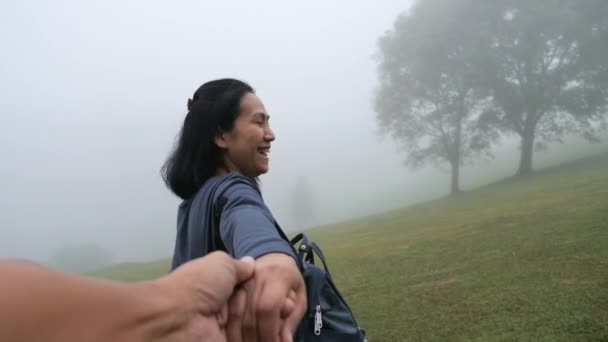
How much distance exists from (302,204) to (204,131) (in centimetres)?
6788

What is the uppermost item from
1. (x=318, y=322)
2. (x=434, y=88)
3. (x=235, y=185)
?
(x=434, y=88)

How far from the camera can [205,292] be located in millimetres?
820

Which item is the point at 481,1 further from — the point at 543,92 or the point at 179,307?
the point at 179,307

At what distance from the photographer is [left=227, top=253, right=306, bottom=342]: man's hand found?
0.92 m

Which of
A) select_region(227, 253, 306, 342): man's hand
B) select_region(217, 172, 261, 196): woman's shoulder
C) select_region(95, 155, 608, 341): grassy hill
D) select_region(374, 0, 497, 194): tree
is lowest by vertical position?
select_region(95, 155, 608, 341): grassy hill

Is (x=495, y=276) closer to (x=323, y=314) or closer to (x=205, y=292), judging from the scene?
(x=323, y=314)

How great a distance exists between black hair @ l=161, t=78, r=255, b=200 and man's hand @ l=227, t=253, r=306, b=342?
0.97 m

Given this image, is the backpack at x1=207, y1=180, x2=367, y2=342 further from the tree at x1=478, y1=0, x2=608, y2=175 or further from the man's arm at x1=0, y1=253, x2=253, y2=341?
the tree at x1=478, y1=0, x2=608, y2=175

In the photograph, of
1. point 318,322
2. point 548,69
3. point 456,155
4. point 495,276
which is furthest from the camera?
point 456,155

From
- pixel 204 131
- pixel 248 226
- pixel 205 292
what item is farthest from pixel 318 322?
pixel 204 131

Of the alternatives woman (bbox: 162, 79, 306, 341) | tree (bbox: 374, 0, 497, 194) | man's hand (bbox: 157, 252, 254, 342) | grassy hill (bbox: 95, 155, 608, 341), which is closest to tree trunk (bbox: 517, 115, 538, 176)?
tree (bbox: 374, 0, 497, 194)

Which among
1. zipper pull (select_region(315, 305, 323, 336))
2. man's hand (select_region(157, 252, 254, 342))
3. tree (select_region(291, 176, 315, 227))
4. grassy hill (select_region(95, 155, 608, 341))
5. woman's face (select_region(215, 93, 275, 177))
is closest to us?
man's hand (select_region(157, 252, 254, 342))

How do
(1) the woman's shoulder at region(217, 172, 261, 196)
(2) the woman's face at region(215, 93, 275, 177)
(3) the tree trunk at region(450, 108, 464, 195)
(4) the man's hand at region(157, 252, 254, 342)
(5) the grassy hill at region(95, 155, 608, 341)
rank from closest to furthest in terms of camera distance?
(4) the man's hand at region(157, 252, 254, 342) → (1) the woman's shoulder at region(217, 172, 261, 196) → (2) the woman's face at region(215, 93, 275, 177) → (5) the grassy hill at region(95, 155, 608, 341) → (3) the tree trunk at region(450, 108, 464, 195)

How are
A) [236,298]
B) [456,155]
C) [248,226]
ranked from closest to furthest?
1. [236,298]
2. [248,226]
3. [456,155]
